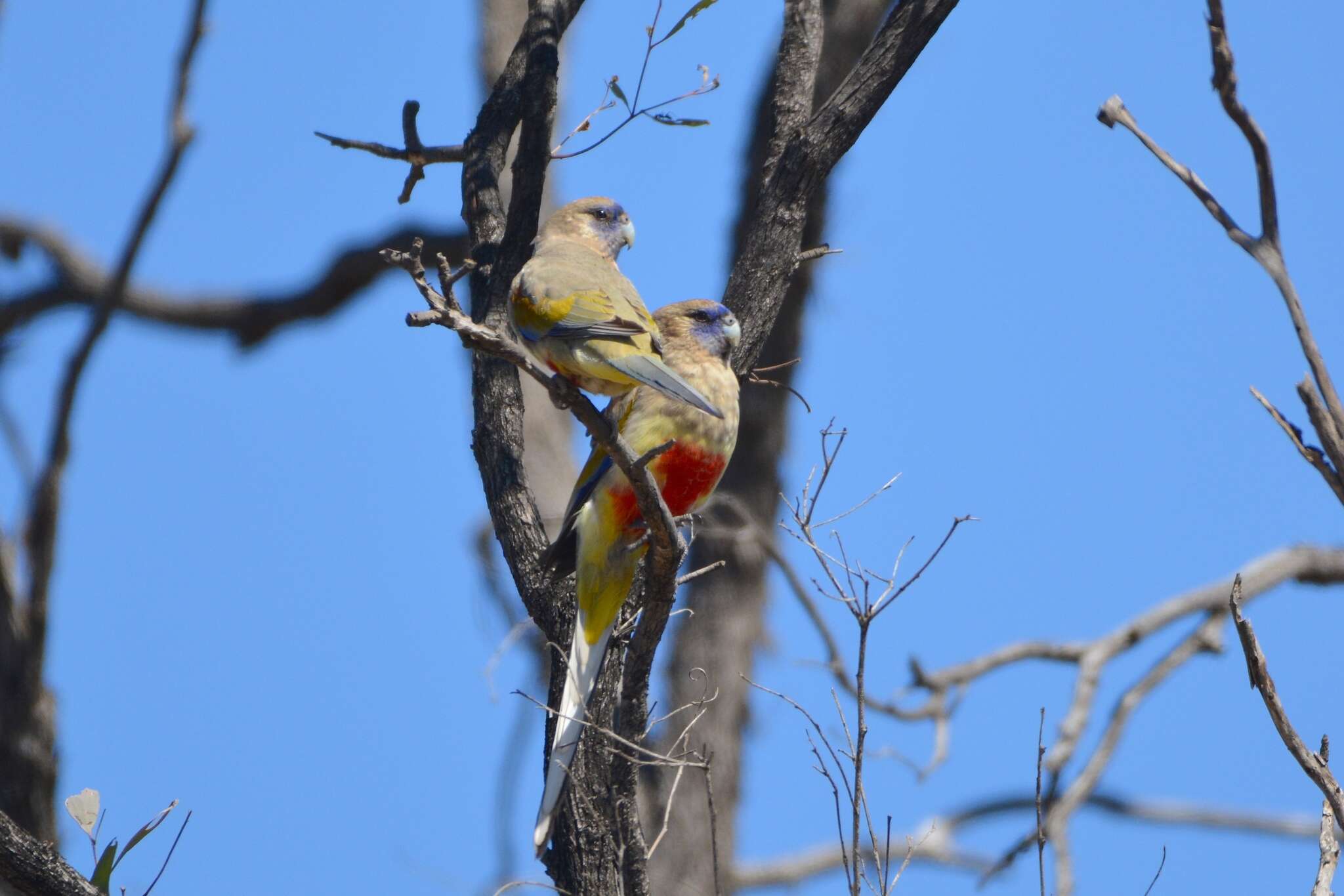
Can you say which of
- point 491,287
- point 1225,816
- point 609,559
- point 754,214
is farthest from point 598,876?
point 1225,816

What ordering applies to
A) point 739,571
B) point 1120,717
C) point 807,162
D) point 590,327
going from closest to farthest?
point 590,327 < point 807,162 < point 1120,717 < point 739,571

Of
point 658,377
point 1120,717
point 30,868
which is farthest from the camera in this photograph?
point 1120,717

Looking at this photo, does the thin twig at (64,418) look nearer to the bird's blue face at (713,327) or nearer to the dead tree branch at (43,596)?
the dead tree branch at (43,596)

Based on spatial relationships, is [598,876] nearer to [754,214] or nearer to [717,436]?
[717,436]

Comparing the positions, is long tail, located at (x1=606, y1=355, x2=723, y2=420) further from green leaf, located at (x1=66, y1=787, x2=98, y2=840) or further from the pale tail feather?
green leaf, located at (x1=66, y1=787, x2=98, y2=840)

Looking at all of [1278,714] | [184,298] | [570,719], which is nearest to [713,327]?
[570,719]

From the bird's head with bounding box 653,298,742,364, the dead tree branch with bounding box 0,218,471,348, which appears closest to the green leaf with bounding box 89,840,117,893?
the bird's head with bounding box 653,298,742,364

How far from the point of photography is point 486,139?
4918 millimetres

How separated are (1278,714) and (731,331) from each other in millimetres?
2039

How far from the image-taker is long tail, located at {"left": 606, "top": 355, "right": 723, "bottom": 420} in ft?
11.5

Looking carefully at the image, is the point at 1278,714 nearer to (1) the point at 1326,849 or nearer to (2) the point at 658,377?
(1) the point at 1326,849

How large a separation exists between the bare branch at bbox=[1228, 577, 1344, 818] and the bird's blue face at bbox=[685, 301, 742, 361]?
6.12ft

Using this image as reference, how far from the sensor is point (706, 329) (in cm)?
441

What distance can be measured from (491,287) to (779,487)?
16.1ft
